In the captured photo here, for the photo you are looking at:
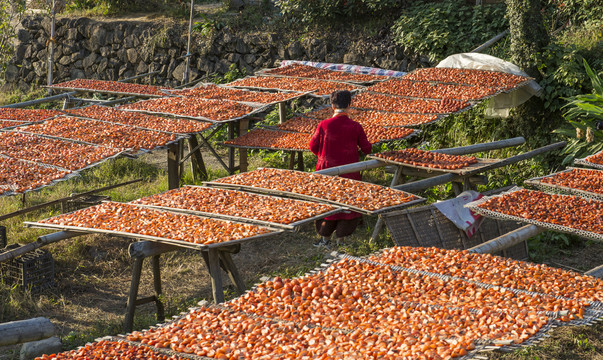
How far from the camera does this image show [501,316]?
4.12 meters

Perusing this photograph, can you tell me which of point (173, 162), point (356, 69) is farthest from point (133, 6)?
point (173, 162)

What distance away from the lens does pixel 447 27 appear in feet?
42.9

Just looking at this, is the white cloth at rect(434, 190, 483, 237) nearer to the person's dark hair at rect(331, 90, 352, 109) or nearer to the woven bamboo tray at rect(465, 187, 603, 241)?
the woven bamboo tray at rect(465, 187, 603, 241)

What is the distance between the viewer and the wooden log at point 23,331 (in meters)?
3.93

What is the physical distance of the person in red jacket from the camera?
7781mm

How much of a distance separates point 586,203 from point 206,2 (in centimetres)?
1383

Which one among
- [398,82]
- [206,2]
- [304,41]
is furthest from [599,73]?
[206,2]

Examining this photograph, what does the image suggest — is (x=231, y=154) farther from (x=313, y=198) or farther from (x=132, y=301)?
(x=132, y=301)

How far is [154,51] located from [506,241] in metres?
12.2

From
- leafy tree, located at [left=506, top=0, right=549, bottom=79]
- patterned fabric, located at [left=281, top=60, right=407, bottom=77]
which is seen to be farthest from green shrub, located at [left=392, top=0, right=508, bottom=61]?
leafy tree, located at [left=506, top=0, right=549, bottom=79]

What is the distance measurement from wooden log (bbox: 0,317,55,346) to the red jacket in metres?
4.22

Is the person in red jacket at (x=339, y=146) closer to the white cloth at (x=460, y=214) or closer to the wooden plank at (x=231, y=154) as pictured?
the white cloth at (x=460, y=214)

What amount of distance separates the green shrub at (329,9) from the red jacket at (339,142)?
7149mm

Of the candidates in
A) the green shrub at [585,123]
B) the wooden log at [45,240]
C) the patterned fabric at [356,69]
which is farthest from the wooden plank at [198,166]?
the green shrub at [585,123]
